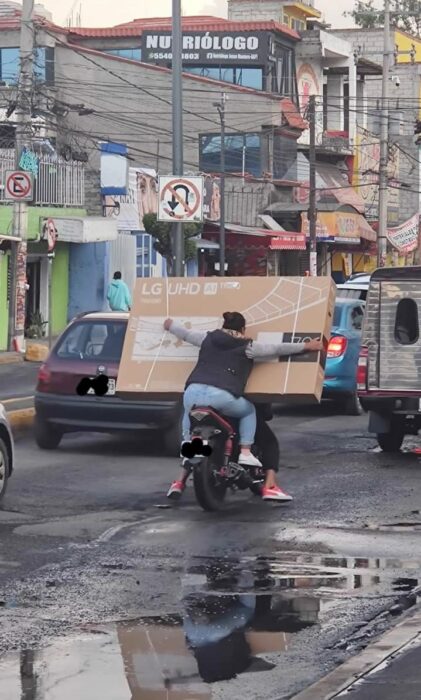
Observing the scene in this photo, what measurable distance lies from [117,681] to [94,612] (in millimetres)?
1576

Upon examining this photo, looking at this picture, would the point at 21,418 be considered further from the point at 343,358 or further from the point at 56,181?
the point at 56,181

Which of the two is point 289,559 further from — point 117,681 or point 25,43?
point 25,43

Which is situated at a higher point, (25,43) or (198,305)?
(25,43)

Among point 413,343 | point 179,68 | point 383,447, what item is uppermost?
point 179,68

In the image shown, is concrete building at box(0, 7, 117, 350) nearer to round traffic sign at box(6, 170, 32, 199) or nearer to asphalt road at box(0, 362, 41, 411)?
round traffic sign at box(6, 170, 32, 199)

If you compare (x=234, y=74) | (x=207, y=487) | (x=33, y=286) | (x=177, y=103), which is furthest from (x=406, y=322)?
(x=234, y=74)

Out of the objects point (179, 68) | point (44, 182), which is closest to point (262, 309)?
point (179, 68)

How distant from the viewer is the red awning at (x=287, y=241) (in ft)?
168

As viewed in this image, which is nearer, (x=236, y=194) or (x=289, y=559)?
(x=289, y=559)

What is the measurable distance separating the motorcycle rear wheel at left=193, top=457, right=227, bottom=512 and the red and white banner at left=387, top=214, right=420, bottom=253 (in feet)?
142

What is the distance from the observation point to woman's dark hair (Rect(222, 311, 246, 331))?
12.2 metres

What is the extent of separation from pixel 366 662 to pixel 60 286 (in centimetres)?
3464

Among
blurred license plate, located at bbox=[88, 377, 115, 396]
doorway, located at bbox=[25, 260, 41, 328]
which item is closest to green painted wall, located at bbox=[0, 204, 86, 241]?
doorway, located at bbox=[25, 260, 41, 328]

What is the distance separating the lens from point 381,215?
1966 inches
